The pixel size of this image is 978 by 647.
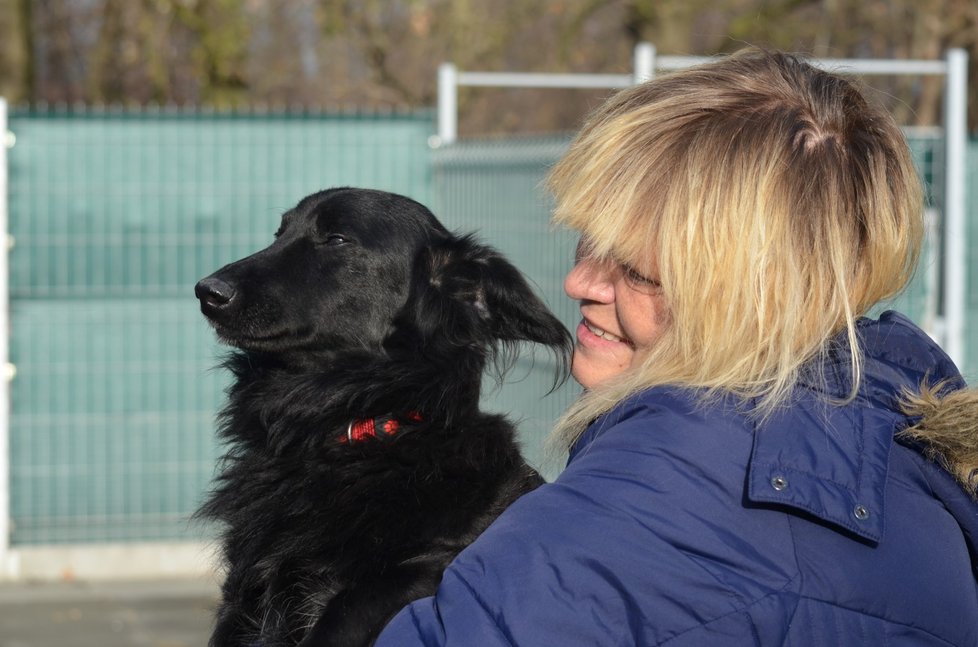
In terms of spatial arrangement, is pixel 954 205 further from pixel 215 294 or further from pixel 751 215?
pixel 751 215

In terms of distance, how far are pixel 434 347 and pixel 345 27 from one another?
12.3 meters

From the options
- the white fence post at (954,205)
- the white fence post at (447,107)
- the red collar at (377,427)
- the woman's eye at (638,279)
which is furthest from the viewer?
the white fence post at (447,107)

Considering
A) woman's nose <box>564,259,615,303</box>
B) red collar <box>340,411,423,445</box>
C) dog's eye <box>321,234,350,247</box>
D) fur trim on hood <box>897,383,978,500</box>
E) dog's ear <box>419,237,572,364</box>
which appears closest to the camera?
fur trim on hood <box>897,383,978,500</box>

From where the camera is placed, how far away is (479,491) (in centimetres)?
253

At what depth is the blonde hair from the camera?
5.02 ft

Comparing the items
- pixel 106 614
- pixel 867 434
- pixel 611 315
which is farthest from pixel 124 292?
pixel 867 434

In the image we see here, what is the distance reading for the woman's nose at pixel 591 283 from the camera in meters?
1.79

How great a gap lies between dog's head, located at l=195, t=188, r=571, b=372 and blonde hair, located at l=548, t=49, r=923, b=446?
1.16 metres

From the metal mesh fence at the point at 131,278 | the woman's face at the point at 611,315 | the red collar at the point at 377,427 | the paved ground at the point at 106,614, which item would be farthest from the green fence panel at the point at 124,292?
the woman's face at the point at 611,315

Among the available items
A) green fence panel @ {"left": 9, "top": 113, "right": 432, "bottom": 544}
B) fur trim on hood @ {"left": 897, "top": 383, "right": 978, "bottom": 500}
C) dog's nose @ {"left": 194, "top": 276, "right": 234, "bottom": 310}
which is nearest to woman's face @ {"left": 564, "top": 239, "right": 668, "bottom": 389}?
fur trim on hood @ {"left": 897, "top": 383, "right": 978, "bottom": 500}

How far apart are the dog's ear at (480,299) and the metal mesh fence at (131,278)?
404cm

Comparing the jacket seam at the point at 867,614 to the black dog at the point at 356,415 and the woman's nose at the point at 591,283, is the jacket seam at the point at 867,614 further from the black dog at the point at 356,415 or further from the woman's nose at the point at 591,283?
the black dog at the point at 356,415

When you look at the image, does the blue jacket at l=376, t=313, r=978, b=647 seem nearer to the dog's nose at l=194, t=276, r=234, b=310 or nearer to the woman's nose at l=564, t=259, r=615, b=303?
the woman's nose at l=564, t=259, r=615, b=303

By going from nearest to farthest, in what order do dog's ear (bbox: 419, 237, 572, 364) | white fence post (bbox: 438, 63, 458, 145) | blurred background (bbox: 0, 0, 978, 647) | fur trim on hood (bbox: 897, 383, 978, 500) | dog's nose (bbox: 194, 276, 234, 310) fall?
fur trim on hood (bbox: 897, 383, 978, 500) → dog's ear (bbox: 419, 237, 572, 364) → dog's nose (bbox: 194, 276, 234, 310) → blurred background (bbox: 0, 0, 978, 647) → white fence post (bbox: 438, 63, 458, 145)
